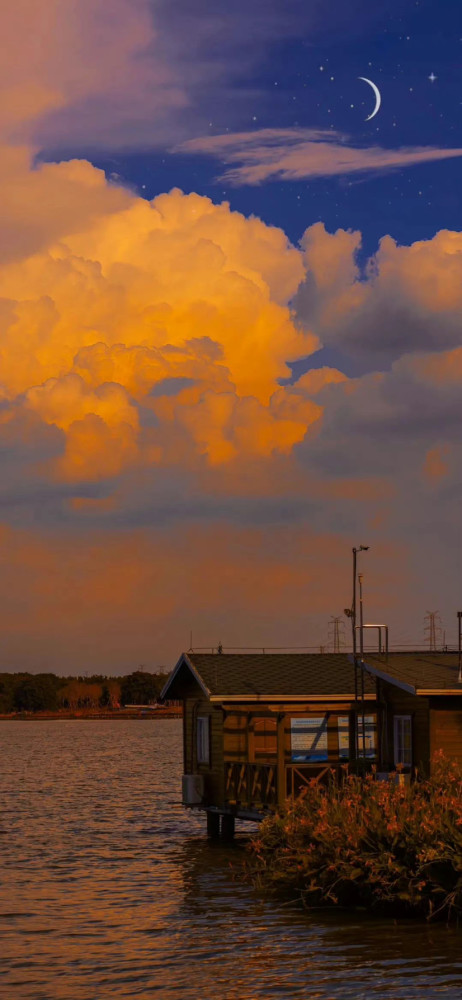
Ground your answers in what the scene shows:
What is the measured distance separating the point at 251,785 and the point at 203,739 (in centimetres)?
481

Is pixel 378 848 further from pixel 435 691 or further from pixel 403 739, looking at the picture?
pixel 403 739

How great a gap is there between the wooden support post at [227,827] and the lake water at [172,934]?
67 cm

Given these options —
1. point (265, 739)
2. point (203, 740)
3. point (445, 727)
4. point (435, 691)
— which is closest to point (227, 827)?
point (203, 740)

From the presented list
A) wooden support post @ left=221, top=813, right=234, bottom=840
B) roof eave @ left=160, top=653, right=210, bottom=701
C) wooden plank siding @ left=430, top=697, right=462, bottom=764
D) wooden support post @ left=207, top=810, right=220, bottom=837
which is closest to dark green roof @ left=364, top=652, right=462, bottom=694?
wooden plank siding @ left=430, top=697, right=462, bottom=764

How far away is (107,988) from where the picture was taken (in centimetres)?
2295

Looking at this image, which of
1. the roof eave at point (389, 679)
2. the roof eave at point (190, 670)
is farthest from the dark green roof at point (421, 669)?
the roof eave at point (190, 670)

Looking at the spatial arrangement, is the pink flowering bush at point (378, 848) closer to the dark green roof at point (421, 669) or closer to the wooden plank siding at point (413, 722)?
the dark green roof at point (421, 669)

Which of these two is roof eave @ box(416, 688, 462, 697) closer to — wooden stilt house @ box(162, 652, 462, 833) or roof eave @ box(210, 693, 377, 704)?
wooden stilt house @ box(162, 652, 462, 833)

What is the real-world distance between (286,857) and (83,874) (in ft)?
37.0

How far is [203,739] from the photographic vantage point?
145 ft

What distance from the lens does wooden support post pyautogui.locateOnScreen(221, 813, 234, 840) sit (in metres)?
44.0

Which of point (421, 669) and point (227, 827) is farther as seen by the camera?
point (227, 827)

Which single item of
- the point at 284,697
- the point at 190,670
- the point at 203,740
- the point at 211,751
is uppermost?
the point at 190,670

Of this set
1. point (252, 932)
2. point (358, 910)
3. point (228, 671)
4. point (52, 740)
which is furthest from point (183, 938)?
point (52, 740)
